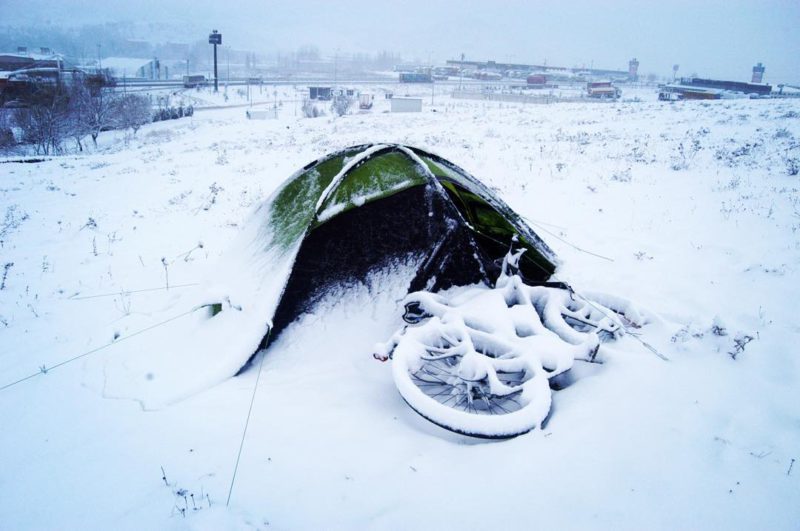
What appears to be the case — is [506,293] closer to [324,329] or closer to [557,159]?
[324,329]

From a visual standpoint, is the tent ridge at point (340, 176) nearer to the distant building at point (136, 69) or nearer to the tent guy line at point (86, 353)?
the tent guy line at point (86, 353)

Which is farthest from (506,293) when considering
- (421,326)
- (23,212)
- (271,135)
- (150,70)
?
(150,70)

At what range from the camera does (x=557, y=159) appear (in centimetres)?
1369

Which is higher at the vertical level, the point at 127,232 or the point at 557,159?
the point at 557,159

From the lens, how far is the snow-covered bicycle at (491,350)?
10.7 feet

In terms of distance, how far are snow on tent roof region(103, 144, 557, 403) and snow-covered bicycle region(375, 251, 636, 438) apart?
1.50ft

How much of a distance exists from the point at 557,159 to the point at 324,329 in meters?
11.6

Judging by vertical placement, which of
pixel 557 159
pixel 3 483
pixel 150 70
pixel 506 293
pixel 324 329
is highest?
pixel 150 70

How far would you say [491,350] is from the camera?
12.9 feet

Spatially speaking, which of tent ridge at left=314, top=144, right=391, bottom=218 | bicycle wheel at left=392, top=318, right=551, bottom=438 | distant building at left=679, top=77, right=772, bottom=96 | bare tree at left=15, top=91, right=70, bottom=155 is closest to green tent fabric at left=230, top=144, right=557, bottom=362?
tent ridge at left=314, top=144, right=391, bottom=218

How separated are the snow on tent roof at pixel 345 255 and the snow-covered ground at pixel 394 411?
22cm

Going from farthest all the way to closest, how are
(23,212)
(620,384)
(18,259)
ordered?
(23,212) < (18,259) < (620,384)

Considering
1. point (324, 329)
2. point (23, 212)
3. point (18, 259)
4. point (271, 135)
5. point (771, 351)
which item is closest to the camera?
point (771, 351)

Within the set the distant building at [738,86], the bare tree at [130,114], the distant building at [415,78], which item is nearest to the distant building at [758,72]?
the distant building at [738,86]
